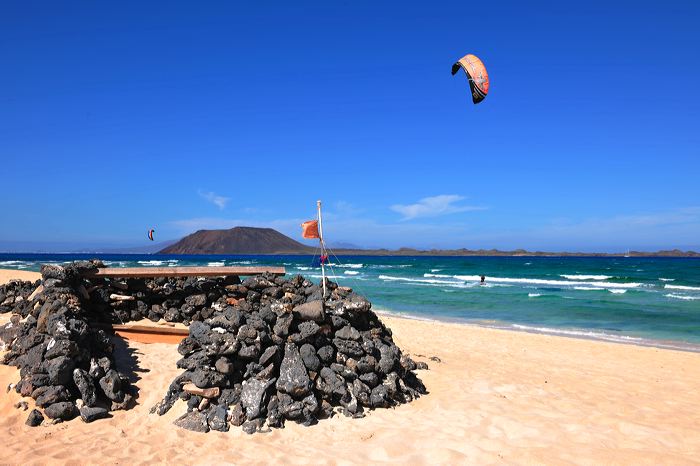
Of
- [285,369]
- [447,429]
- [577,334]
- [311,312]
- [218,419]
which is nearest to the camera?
[218,419]

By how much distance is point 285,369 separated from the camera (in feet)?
23.9

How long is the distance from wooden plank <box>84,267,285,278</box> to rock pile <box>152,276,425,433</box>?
236 centimetres

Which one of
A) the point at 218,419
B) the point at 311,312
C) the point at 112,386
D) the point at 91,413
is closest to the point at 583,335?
the point at 311,312

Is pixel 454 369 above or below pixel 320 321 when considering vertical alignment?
below

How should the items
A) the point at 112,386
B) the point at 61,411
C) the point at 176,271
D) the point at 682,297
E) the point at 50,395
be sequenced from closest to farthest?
1. the point at 61,411
2. the point at 50,395
3. the point at 112,386
4. the point at 176,271
5. the point at 682,297

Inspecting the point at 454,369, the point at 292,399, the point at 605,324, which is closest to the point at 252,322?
the point at 292,399

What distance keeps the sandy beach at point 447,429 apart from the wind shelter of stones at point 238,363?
240 mm

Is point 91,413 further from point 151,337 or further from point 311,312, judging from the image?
point 311,312

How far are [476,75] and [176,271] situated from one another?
→ 7.36 m

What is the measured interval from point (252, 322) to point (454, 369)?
5.29 meters

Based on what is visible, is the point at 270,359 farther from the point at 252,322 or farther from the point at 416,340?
the point at 416,340

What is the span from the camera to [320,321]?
8.16 m

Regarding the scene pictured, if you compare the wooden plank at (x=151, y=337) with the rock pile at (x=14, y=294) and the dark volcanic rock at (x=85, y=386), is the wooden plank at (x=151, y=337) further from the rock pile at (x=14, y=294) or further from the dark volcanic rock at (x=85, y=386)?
the rock pile at (x=14, y=294)

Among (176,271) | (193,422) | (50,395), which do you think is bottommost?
(193,422)
